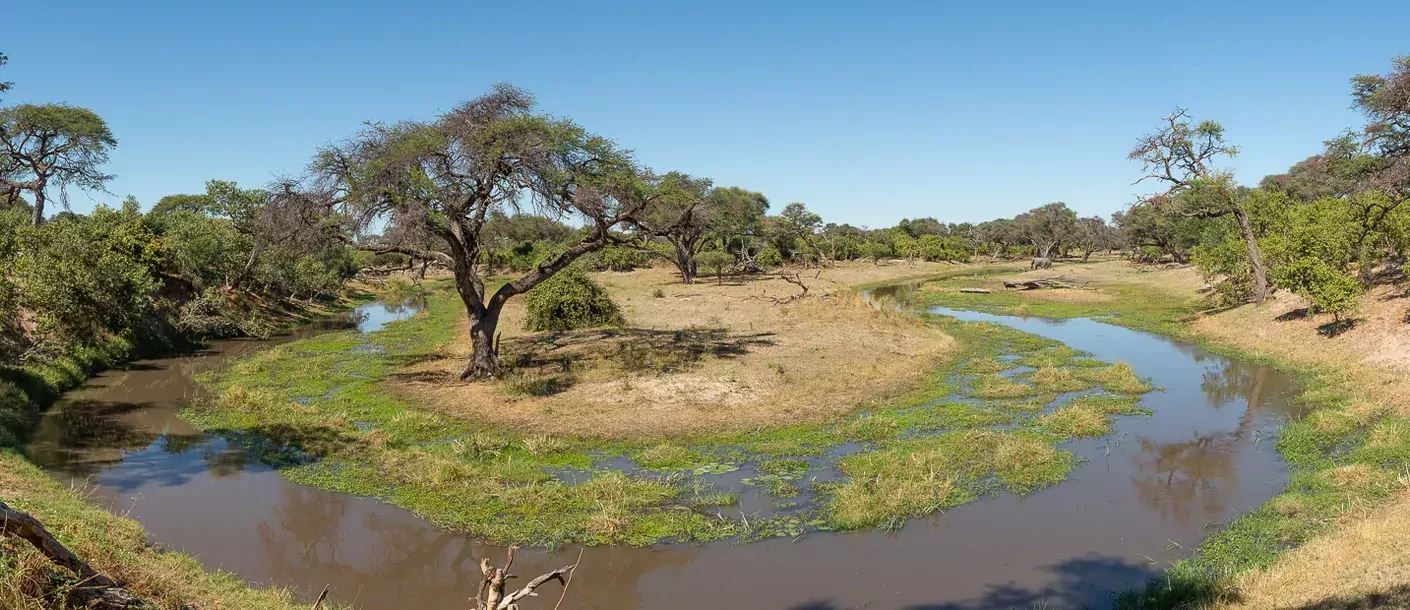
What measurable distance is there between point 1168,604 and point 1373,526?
2.93 metres

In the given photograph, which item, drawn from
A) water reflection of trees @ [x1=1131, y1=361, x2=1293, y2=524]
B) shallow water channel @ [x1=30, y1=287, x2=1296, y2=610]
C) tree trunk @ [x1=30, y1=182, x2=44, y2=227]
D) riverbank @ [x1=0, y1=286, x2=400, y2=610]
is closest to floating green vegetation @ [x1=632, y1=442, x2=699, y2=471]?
shallow water channel @ [x1=30, y1=287, x2=1296, y2=610]

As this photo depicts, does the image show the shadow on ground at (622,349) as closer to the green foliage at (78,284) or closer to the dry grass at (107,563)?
the green foliage at (78,284)

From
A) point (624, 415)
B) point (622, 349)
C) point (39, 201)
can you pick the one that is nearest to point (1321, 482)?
point (624, 415)

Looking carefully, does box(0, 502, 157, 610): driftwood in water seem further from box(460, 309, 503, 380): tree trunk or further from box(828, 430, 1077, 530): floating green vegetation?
box(460, 309, 503, 380): tree trunk

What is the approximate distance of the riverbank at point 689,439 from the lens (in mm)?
11539

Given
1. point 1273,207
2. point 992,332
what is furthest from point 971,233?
point 992,332

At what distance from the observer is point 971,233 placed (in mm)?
134750

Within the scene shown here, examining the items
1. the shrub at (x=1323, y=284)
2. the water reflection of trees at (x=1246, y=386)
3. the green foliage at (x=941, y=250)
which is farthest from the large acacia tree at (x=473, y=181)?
the green foliage at (x=941, y=250)

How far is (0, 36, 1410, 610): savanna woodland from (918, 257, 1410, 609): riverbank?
0.08 metres

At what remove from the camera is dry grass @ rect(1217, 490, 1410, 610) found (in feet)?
23.2

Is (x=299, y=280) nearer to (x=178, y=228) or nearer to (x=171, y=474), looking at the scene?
(x=178, y=228)

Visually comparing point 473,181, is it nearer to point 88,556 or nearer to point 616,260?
point 88,556

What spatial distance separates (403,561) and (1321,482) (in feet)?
47.9

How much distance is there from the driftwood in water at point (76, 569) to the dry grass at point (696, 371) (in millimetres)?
9943
